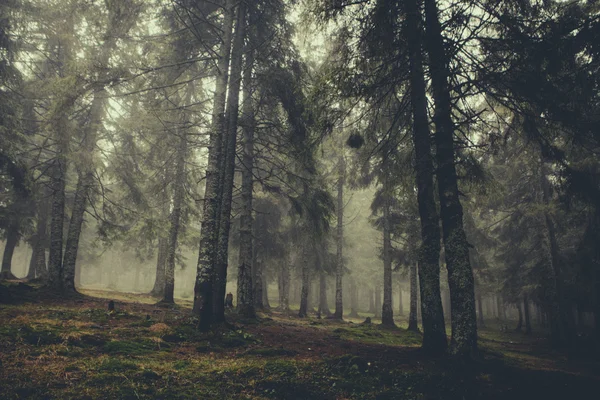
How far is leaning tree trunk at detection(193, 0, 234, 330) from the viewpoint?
8969 millimetres

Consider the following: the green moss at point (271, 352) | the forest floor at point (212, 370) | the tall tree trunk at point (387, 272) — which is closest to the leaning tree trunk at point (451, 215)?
the forest floor at point (212, 370)

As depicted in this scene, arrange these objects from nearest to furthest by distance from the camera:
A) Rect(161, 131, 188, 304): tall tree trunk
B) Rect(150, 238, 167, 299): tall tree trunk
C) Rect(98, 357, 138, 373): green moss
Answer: Rect(98, 357, 138, 373): green moss
Rect(161, 131, 188, 304): tall tree trunk
Rect(150, 238, 167, 299): tall tree trunk

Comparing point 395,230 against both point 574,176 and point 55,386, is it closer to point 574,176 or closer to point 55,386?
point 574,176

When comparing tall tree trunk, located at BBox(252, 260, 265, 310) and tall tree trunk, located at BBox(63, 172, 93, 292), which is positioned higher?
tall tree trunk, located at BBox(63, 172, 93, 292)

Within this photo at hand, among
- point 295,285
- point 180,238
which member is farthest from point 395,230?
point 295,285

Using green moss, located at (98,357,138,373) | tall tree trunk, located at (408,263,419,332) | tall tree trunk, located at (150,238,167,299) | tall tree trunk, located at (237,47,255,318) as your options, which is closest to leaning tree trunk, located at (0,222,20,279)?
tall tree trunk, located at (150,238,167,299)

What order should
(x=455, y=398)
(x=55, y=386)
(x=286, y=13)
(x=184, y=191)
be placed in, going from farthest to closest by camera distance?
1. (x=184, y=191)
2. (x=286, y=13)
3. (x=455, y=398)
4. (x=55, y=386)

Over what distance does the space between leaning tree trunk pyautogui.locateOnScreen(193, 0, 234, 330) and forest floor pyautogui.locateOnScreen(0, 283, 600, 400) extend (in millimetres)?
799

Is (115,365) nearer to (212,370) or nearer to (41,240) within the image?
(212,370)

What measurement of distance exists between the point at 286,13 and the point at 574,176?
1142 centimetres

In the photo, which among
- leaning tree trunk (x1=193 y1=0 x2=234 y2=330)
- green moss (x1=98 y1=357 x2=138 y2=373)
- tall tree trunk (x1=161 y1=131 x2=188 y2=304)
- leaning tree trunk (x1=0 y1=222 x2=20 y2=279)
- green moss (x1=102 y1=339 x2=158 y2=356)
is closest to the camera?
green moss (x1=98 y1=357 x2=138 y2=373)

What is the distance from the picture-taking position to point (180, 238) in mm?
18750

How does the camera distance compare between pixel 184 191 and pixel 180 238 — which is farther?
pixel 180 238

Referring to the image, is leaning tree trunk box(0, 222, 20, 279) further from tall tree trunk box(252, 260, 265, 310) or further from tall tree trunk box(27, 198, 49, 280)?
tall tree trunk box(252, 260, 265, 310)
